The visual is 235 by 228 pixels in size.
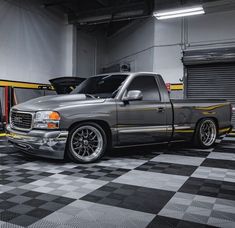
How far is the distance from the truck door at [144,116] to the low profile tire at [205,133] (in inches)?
38.2

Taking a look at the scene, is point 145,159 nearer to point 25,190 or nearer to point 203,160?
point 203,160

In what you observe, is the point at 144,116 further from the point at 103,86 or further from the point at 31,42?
the point at 31,42

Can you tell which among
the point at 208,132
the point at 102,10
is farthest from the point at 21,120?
the point at 102,10

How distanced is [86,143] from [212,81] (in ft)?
24.1

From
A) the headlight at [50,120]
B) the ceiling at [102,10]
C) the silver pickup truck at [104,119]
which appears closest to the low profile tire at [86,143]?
the silver pickup truck at [104,119]

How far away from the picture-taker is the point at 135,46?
41.9ft

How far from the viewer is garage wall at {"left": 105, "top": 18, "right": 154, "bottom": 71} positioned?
11555 mm

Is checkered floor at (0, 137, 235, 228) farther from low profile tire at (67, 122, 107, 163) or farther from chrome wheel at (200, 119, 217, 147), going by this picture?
chrome wheel at (200, 119, 217, 147)

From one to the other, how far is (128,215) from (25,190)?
1205 millimetres

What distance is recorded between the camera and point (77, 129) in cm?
432

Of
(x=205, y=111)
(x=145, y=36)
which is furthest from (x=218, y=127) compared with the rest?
(x=145, y=36)

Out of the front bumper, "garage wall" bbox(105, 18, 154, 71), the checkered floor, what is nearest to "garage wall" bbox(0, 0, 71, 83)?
"garage wall" bbox(105, 18, 154, 71)

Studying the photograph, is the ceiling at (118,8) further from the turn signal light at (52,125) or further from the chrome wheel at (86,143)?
the turn signal light at (52,125)

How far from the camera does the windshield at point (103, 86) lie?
498 cm
